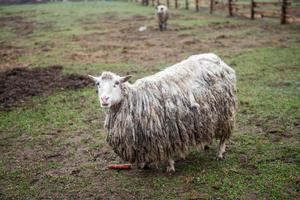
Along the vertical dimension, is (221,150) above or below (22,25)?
below

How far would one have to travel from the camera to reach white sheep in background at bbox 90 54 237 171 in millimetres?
5281

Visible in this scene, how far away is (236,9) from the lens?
23000mm

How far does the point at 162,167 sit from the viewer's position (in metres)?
5.70

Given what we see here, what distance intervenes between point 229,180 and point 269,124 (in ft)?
7.34

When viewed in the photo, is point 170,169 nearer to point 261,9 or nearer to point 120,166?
point 120,166

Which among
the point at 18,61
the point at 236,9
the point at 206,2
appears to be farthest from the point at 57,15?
the point at 18,61

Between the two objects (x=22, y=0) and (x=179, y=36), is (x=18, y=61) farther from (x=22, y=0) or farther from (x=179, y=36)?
(x=22, y=0)

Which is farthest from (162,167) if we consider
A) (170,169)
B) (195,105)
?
(195,105)

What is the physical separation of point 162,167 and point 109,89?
1.47 meters

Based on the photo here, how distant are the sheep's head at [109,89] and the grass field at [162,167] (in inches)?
45.7

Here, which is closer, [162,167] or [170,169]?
[170,169]

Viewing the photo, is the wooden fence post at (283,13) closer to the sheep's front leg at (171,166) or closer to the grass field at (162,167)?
the grass field at (162,167)

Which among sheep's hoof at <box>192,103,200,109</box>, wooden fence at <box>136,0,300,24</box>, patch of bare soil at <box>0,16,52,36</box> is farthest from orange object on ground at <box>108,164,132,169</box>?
patch of bare soil at <box>0,16,52,36</box>

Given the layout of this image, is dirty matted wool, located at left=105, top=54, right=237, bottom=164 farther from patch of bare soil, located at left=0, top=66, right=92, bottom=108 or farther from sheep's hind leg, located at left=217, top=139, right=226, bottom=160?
patch of bare soil, located at left=0, top=66, right=92, bottom=108
